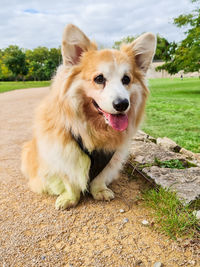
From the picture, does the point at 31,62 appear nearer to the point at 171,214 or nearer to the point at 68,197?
the point at 68,197

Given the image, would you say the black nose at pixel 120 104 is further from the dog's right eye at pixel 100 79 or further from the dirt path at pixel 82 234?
the dirt path at pixel 82 234

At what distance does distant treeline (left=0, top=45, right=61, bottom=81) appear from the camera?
34969mm

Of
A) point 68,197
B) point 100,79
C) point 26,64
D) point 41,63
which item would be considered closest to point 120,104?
point 100,79

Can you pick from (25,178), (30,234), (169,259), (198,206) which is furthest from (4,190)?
(198,206)

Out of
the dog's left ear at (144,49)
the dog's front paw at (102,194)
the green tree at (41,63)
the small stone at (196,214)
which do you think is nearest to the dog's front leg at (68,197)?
the dog's front paw at (102,194)

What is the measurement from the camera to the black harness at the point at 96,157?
2.33 m

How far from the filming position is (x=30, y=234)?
83.4 inches

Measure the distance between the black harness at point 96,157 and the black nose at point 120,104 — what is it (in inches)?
21.0

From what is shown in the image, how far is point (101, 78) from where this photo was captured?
2182mm

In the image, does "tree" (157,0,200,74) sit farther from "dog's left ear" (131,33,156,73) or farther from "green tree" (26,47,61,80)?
"green tree" (26,47,61,80)

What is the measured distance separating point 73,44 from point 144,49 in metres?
0.79

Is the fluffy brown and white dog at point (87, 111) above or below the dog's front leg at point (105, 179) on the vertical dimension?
above

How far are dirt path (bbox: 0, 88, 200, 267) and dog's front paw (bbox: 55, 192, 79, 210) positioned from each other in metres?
0.06

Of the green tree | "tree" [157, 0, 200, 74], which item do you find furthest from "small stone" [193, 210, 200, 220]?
the green tree
